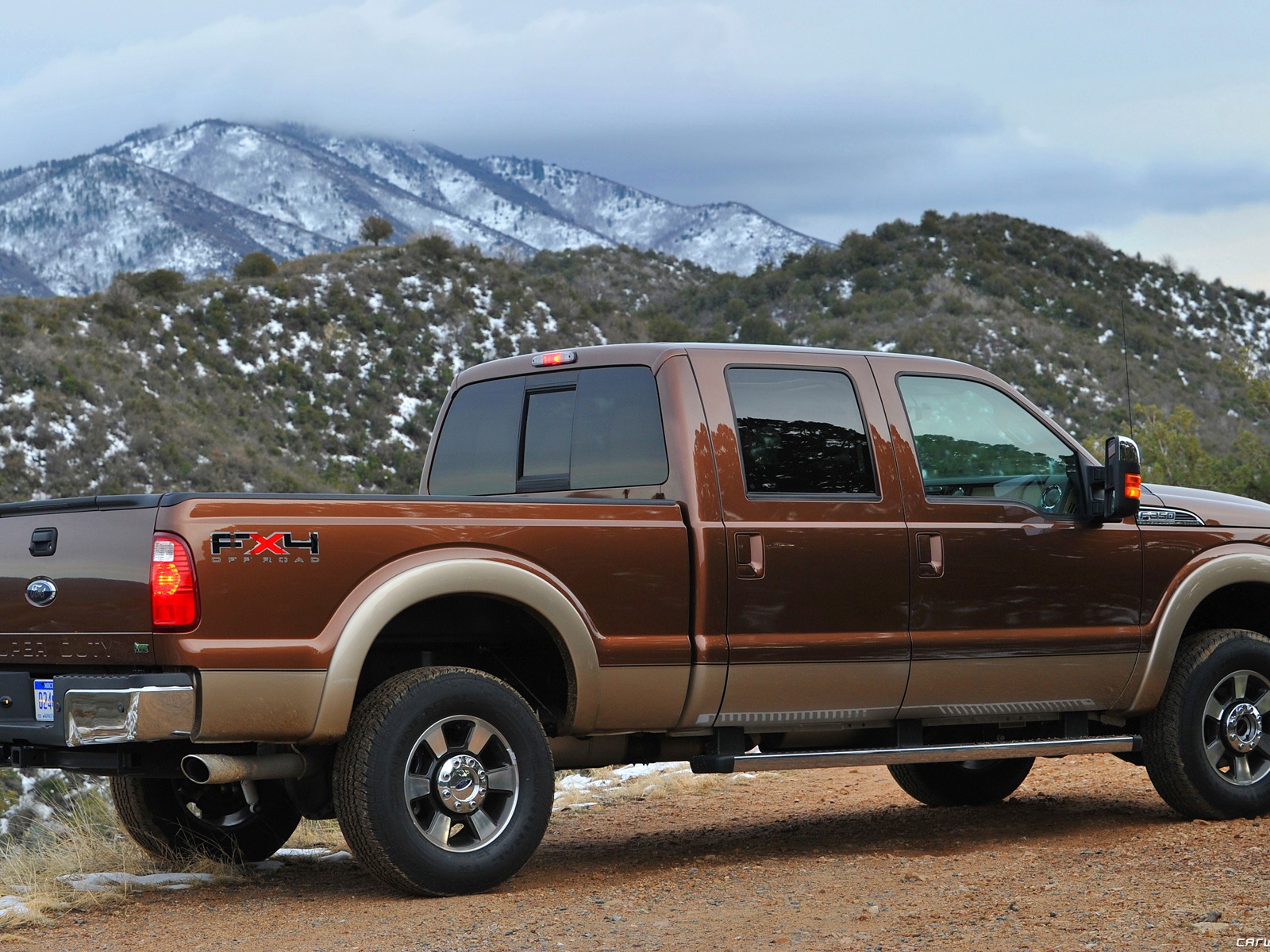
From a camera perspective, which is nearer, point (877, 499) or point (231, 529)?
point (231, 529)

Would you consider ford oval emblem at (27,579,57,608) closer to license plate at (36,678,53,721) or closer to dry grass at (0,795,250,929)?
license plate at (36,678,53,721)

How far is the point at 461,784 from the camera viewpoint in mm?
5539

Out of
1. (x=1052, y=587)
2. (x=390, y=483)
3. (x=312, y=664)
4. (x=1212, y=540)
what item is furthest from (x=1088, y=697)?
(x=390, y=483)

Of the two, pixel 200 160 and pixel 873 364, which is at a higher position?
pixel 200 160

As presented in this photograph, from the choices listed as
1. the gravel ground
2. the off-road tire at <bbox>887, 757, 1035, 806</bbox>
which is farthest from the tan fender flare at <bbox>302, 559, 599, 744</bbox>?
the off-road tire at <bbox>887, 757, 1035, 806</bbox>

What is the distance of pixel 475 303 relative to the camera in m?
46.5

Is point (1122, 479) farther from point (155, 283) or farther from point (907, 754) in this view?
point (155, 283)

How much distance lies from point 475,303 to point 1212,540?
40344 millimetres

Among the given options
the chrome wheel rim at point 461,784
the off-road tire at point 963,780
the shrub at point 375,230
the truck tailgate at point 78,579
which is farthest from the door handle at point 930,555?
the shrub at point 375,230

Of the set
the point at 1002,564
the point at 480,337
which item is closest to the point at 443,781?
the point at 1002,564

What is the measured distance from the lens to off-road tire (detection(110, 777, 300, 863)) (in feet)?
21.1

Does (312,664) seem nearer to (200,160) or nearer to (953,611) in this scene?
(953,611)

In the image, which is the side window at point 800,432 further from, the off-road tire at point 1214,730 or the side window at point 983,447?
the off-road tire at point 1214,730

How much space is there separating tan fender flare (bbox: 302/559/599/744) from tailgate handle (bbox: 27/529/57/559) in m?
1.01
